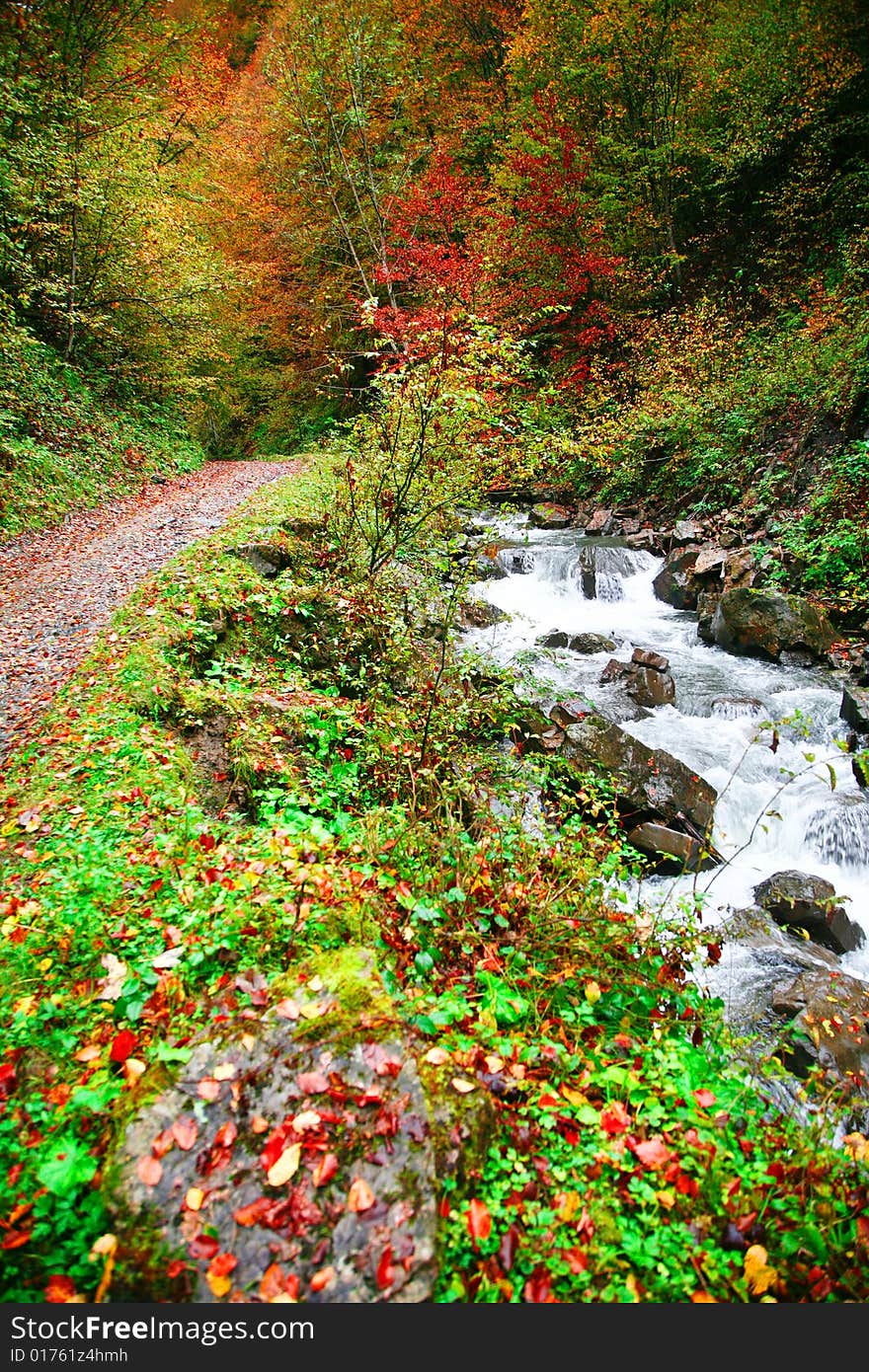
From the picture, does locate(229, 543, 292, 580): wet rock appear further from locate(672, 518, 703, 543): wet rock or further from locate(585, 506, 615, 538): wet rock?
locate(585, 506, 615, 538): wet rock

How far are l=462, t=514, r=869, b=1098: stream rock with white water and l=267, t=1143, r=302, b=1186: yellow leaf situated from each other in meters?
2.72

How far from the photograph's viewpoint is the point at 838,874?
5758 mm

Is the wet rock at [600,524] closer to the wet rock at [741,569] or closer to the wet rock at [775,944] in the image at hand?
the wet rock at [741,569]

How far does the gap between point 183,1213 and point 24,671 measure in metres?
5.23

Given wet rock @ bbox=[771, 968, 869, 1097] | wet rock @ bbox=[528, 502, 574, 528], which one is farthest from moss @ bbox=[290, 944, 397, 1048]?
wet rock @ bbox=[528, 502, 574, 528]

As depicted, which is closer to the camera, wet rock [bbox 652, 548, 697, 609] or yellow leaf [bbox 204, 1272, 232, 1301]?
yellow leaf [bbox 204, 1272, 232, 1301]

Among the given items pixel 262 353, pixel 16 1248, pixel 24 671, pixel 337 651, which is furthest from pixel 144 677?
pixel 262 353

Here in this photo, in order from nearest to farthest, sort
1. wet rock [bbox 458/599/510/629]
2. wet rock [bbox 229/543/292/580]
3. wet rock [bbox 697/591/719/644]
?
1. wet rock [bbox 229/543/292/580]
2. wet rock [bbox 697/591/719/644]
3. wet rock [bbox 458/599/510/629]

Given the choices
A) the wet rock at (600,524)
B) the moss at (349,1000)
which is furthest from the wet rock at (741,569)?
the moss at (349,1000)

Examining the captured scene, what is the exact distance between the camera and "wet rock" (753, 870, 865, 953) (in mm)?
4992

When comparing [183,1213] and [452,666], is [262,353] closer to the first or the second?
[452,666]

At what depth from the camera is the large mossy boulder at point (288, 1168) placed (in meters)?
1.81

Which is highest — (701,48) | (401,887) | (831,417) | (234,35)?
(234,35)

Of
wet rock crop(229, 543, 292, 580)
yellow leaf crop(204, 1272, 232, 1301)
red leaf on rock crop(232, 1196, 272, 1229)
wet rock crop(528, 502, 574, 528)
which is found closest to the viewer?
yellow leaf crop(204, 1272, 232, 1301)
